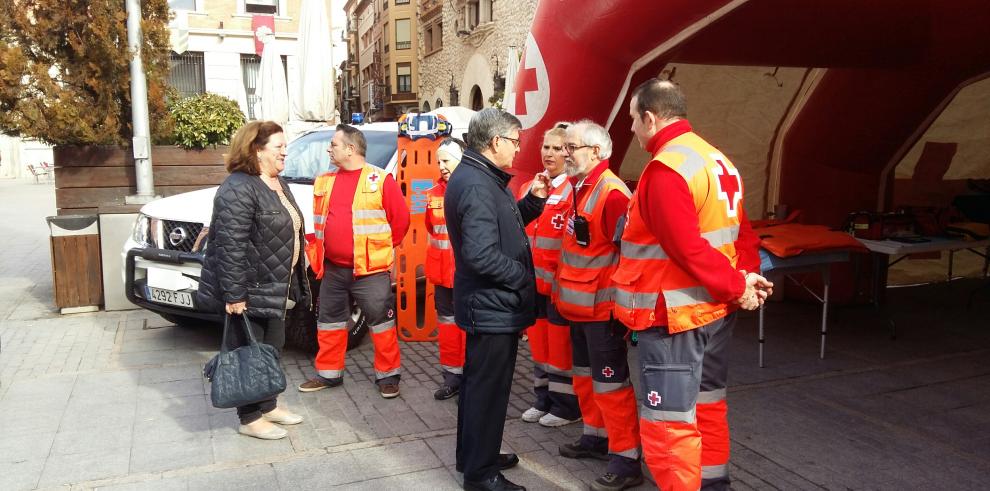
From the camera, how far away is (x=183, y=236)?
225 inches

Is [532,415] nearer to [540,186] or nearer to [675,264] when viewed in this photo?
[540,186]

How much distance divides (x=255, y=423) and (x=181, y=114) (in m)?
5.08

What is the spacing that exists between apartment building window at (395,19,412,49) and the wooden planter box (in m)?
43.7

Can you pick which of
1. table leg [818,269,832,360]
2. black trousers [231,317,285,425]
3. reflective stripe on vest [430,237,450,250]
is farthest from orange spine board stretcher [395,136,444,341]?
table leg [818,269,832,360]

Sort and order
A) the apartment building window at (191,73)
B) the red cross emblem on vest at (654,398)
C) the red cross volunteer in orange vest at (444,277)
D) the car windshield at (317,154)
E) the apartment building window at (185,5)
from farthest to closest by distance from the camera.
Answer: the apartment building window at (185,5)
the apartment building window at (191,73)
the car windshield at (317,154)
the red cross volunteer in orange vest at (444,277)
the red cross emblem on vest at (654,398)

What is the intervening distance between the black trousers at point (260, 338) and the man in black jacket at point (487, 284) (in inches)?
54.0

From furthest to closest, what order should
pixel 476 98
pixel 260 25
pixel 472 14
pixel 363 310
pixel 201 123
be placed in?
pixel 476 98, pixel 472 14, pixel 260 25, pixel 201 123, pixel 363 310

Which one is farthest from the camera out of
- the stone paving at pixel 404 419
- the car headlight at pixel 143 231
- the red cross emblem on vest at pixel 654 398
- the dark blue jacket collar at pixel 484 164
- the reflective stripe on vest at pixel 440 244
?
the car headlight at pixel 143 231

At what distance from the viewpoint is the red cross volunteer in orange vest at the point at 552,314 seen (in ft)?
13.8

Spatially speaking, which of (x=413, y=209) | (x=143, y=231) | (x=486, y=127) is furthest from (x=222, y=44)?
(x=486, y=127)

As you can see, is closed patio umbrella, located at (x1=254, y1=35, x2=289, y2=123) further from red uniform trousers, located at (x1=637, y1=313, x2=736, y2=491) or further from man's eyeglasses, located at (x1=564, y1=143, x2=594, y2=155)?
red uniform trousers, located at (x1=637, y1=313, x2=736, y2=491)

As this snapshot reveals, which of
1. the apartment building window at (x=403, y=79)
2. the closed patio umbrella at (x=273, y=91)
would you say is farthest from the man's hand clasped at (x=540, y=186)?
the apartment building window at (x=403, y=79)

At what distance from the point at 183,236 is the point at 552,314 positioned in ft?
10.5

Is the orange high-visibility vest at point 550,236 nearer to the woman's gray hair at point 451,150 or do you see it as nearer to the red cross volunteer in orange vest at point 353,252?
the woman's gray hair at point 451,150
